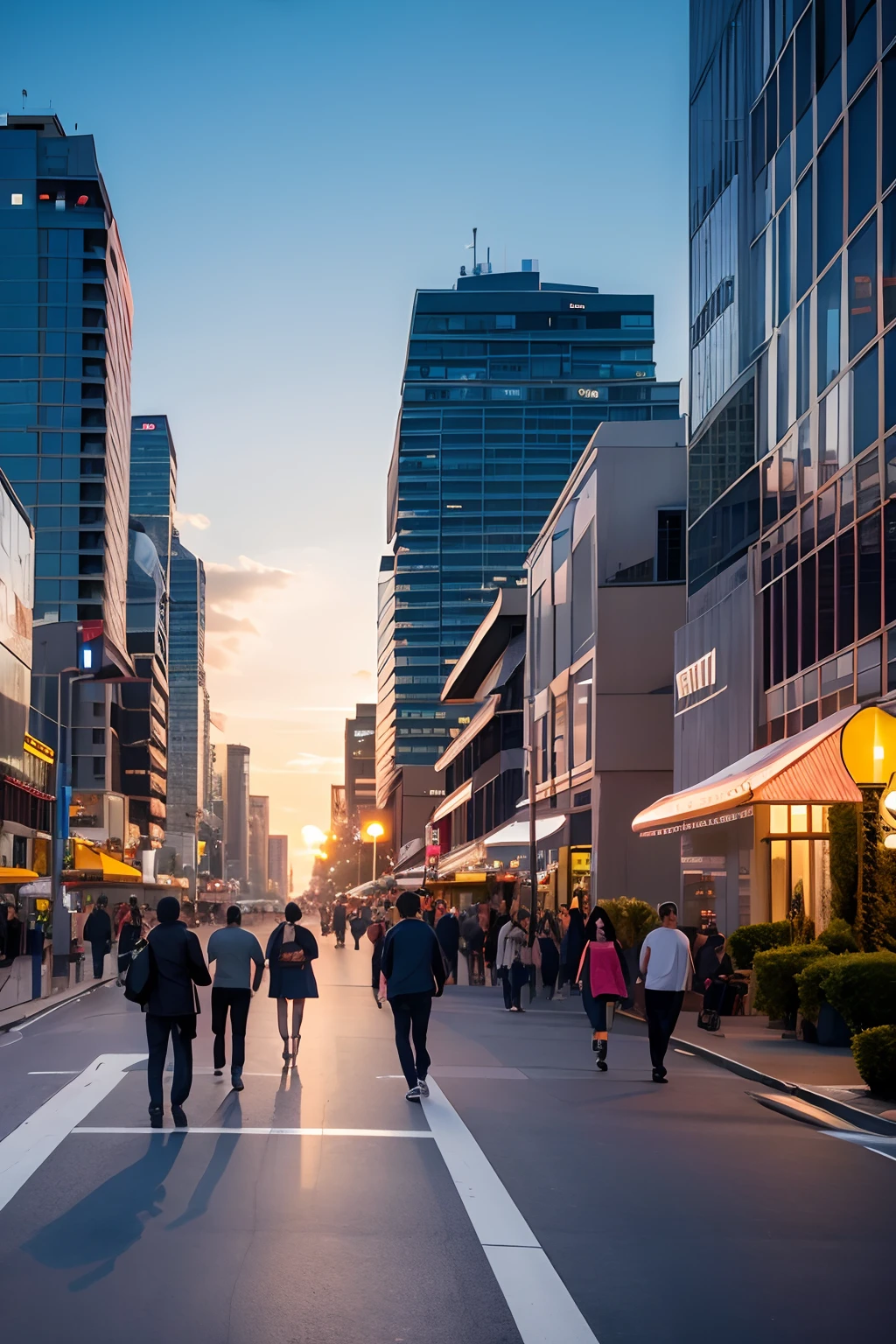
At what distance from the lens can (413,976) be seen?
47.7 feet

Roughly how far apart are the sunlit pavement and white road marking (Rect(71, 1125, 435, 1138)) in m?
0.05

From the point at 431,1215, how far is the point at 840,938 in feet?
44.9

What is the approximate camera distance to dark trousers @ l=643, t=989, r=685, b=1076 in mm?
16453

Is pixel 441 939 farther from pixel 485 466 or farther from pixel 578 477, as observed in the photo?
pixel 485 466

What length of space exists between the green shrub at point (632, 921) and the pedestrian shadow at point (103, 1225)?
1984 cm

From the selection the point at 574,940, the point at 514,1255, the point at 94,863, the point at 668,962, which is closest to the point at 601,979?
the point at 668,962

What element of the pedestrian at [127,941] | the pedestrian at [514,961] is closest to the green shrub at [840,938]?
the pedestrian at [514,961]

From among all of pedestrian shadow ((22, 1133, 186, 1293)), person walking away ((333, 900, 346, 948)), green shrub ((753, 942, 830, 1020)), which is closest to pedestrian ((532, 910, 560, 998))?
green shrub ((753, 942, 830, 1020))

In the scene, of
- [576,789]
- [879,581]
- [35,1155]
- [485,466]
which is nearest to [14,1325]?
[35,1155]

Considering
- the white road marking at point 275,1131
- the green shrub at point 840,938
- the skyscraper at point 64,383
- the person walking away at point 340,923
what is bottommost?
the person walking away at point 340,923

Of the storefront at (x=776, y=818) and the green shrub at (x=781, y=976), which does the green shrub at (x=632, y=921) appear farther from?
the green shrub at (x=781, y=976)

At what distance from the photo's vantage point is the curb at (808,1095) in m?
13.2

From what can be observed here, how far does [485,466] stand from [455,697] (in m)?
101

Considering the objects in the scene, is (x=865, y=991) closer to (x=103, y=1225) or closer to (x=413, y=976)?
(x=413, y=976)
